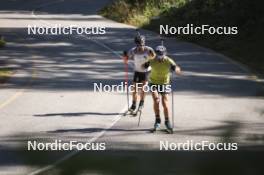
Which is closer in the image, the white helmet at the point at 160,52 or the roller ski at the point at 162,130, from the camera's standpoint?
the white helmet at the point at 160,52

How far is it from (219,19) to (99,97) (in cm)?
1778

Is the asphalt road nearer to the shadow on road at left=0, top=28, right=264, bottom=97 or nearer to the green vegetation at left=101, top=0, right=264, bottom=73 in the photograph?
the shadow on road at left=0, top=28, right=264, bottom=97

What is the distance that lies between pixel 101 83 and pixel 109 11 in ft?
91.0

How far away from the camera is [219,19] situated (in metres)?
35.9

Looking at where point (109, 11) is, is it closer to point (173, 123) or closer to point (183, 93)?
point (183, 93)

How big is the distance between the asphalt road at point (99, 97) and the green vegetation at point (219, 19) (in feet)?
3.76

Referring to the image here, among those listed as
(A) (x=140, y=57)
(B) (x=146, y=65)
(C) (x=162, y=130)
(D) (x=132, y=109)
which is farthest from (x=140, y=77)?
(C) (x=162, y=130)

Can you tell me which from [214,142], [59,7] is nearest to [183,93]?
[214,142]

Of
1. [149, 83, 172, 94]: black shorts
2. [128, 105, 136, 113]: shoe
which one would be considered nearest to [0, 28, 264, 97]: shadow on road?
[128, 105, 136, 113]: shoe

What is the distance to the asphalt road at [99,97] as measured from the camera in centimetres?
311

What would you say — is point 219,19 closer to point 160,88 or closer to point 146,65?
point 146,65

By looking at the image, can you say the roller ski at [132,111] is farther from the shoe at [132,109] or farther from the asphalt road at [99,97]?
the asphalt road at [99,97]

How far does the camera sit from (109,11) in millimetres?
49250

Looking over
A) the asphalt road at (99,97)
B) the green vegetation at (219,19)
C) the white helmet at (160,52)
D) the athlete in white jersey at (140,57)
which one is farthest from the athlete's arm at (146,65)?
the green vegetation at (219,19)
